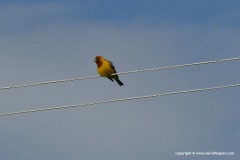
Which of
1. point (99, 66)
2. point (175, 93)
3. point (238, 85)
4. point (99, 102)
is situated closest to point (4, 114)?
point (99, 102)

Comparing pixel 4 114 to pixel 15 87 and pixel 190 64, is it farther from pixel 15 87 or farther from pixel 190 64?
pixel 190 64

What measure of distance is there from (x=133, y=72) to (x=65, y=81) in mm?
1194

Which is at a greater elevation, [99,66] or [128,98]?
[99,66]

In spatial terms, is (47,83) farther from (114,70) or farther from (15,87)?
(114,70)

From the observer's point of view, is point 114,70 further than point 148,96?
Yes

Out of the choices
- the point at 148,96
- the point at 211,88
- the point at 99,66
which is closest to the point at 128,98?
the point at 148,96

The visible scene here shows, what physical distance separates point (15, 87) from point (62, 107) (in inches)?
35.3

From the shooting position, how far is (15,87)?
1628cm

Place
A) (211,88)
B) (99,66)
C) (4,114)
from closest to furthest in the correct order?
(211,88) < (4,114) < (99,66)

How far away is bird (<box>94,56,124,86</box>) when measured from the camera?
22.4 metres

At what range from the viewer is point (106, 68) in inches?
886

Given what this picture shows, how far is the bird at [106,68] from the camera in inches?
883

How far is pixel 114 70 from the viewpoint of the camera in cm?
2278

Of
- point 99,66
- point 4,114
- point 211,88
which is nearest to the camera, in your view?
point 211,88
